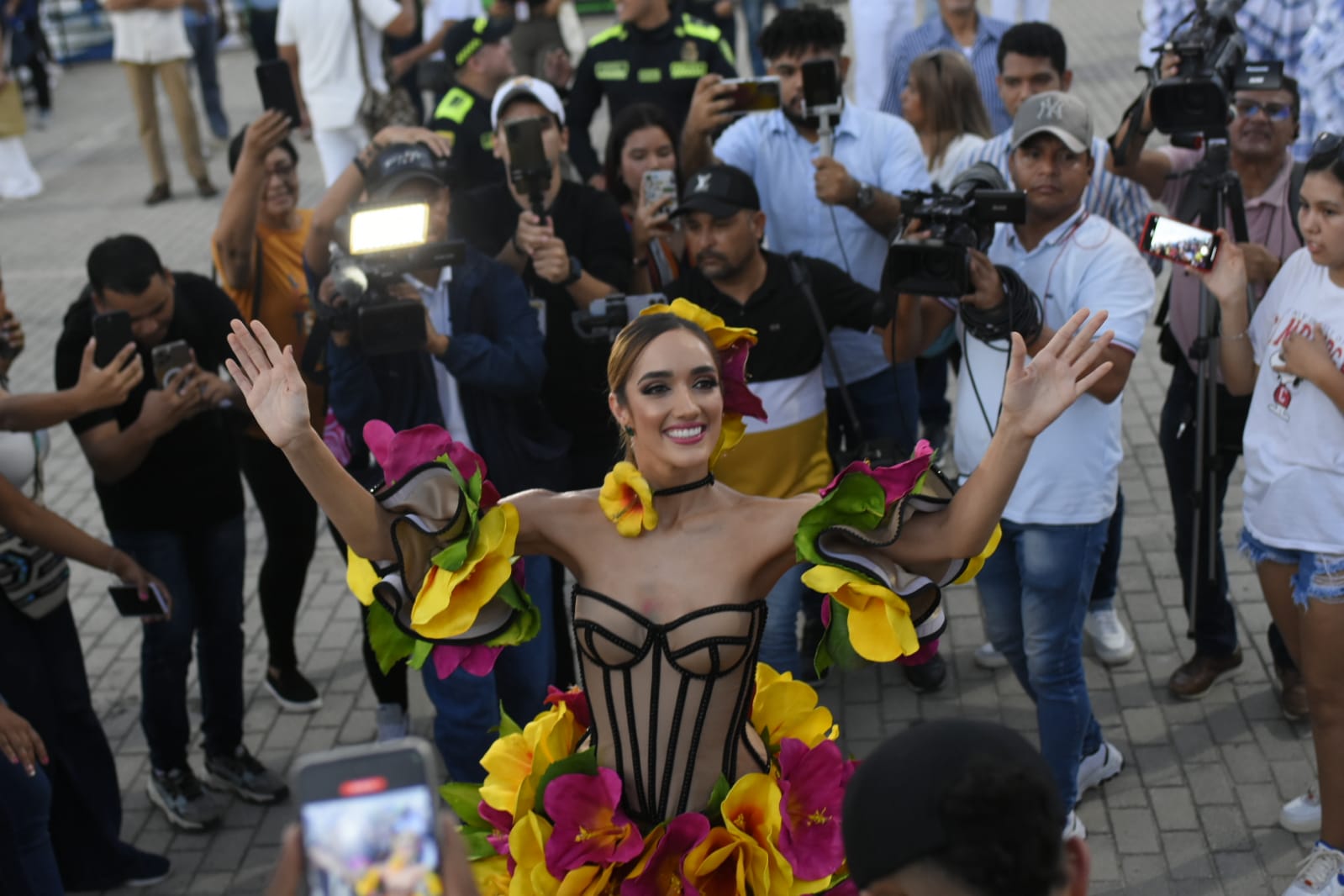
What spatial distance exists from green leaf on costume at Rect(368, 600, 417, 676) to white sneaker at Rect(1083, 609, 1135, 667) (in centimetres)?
312

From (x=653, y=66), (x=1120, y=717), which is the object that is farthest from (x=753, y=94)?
(x=1120, y=717)

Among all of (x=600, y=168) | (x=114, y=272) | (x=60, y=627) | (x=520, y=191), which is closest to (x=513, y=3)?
(x=600, y=168)

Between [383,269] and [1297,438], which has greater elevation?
[383,269]

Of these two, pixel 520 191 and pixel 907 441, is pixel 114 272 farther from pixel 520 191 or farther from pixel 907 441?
pixel 907 441

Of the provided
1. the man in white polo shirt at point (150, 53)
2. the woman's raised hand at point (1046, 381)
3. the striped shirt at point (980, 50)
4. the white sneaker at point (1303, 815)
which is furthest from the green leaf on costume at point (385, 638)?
the man in white polo shirt at point (150, 53)

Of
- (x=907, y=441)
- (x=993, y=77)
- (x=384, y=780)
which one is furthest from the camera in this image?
(x=993, y=77)

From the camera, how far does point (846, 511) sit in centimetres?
304

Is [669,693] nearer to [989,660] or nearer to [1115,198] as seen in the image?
[989,660]

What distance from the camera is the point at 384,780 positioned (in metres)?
1.84

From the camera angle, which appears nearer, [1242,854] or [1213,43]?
[1242,854]

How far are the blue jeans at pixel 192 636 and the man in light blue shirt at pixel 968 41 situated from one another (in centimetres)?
430

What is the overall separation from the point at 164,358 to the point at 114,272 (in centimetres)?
30

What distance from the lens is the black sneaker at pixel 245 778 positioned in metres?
5.19

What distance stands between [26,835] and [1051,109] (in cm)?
354
